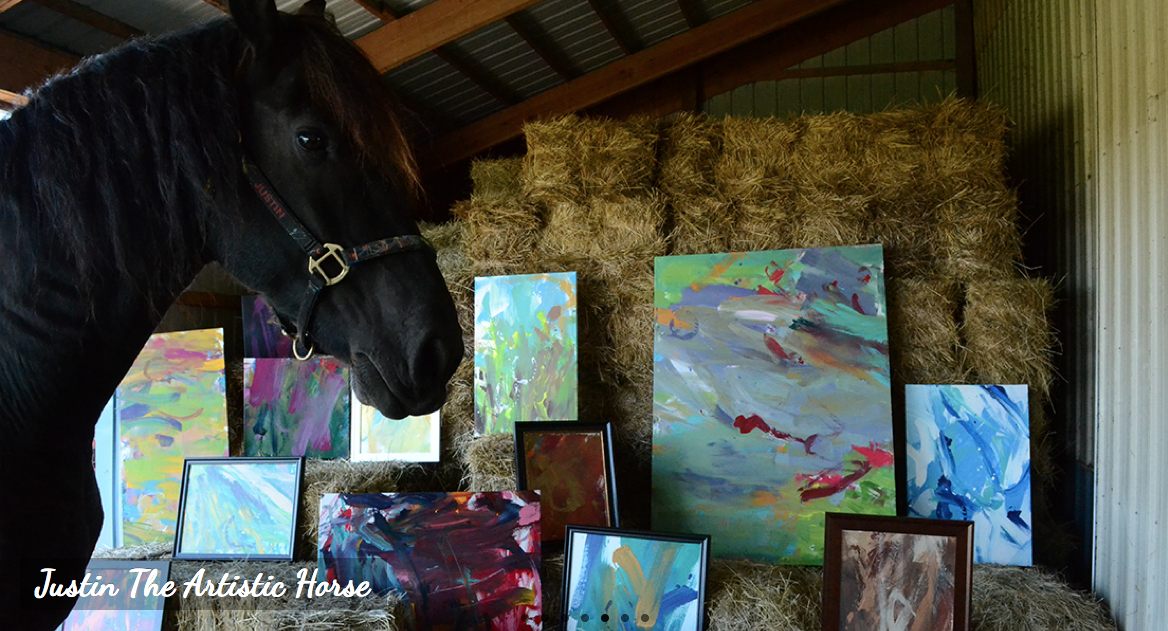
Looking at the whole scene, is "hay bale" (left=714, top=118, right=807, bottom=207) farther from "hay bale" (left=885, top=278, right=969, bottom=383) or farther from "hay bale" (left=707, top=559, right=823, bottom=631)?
"hay bale" (left=707, top=559, right=823, bottom=631)

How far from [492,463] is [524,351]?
578 millimetres

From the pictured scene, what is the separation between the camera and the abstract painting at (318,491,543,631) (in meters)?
2.56

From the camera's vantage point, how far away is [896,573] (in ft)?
7.08

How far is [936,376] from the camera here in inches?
122

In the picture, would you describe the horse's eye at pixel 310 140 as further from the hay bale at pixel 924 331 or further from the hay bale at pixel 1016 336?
the hay bale at pixel 1016 336

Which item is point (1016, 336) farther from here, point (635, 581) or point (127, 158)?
point (127, 158)

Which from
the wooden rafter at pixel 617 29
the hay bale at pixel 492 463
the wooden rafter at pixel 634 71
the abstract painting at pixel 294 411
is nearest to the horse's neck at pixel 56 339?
the hay bale at pixel 492 463

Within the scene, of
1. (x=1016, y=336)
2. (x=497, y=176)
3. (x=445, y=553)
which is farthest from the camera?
(x=497, y=176)

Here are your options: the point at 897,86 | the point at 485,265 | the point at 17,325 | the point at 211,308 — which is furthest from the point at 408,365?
the point at 897,86

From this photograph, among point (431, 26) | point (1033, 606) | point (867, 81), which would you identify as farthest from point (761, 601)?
point (867, 81)

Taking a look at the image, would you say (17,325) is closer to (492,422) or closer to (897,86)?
(492,422)

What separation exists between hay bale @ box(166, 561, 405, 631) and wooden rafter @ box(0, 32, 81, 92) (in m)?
2.17

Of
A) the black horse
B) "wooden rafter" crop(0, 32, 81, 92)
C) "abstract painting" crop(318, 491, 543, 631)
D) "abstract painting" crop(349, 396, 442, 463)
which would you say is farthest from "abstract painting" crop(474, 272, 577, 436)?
the black horse

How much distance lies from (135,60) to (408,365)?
614 mm
